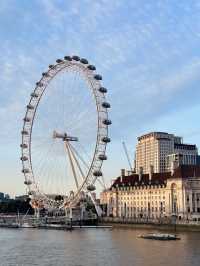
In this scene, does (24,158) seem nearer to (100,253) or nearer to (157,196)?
(157,196)

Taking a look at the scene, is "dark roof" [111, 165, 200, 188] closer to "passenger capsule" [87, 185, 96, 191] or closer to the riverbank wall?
the riverbank wall

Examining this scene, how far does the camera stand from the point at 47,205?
6806 cm

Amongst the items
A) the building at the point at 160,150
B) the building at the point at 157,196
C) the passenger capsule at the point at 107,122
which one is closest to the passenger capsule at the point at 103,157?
the passenger capsule at the point at 107,122

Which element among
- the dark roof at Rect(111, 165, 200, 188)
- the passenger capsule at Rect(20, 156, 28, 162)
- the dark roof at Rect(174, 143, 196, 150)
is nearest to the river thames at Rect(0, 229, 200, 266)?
the passenger capsule at Rect(20, 156, 28, 162)

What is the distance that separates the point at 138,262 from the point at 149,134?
110 metres

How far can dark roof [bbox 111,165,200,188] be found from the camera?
8050 centimetres

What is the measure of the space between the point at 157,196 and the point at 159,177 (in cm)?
348

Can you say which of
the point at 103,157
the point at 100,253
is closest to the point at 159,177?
the point at 103,157

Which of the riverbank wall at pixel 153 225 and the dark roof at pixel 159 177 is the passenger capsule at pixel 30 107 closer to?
the riverbank wall at pixel 153 225

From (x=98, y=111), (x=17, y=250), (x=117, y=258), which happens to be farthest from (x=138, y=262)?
(x=98, y=111)

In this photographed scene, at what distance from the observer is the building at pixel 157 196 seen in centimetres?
7912

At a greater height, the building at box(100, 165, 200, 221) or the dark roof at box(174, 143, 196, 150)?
the dark roof at box(174, 143, 196, 150)

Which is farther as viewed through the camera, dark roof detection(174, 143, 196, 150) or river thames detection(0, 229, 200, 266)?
dark roof detection(174, 143, 196, 150)

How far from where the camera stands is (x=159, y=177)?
8756 centimetres
